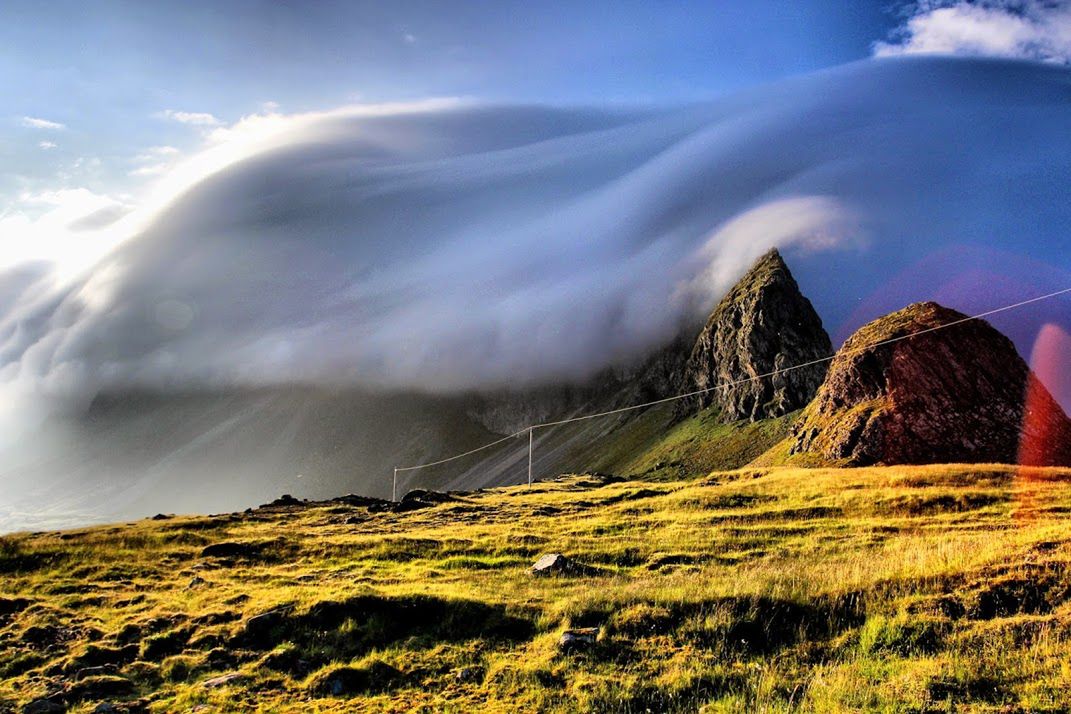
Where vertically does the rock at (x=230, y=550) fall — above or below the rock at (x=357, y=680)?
below

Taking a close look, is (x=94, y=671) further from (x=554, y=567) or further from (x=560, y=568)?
(x=560, y=568)

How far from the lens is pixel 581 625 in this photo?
1703 centimetres

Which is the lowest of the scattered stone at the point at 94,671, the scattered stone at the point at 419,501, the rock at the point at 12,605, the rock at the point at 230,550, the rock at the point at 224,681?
the scattered stone at the point at 419,501

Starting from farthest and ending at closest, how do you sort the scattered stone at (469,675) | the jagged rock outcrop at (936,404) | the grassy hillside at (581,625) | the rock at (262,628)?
the jagged rock outcrop at (936,404), the rock at (262,628), the scattered stone at (469,675), the grassy hillside at (581,625)

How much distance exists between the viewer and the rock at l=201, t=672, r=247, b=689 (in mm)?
16109

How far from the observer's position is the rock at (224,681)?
634 inches

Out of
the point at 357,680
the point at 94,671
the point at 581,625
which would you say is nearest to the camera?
the point at 357,680

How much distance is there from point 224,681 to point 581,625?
27.5ft

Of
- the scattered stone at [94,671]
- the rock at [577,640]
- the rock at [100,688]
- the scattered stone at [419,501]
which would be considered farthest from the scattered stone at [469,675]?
the scattered stone at [419,501]

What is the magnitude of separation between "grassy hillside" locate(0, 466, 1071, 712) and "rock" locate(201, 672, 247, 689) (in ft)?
0.21

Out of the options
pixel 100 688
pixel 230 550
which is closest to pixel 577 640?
pixel 100 688

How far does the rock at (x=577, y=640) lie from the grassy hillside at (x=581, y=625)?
0.25 meters

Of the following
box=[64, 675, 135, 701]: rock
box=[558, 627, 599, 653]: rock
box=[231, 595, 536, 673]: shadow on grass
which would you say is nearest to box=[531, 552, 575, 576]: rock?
box=[231, 595, 536, 673]: shadow on grass

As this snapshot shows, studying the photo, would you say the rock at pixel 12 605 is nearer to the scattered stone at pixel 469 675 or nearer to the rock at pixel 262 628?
the rock at pixel 262 628
